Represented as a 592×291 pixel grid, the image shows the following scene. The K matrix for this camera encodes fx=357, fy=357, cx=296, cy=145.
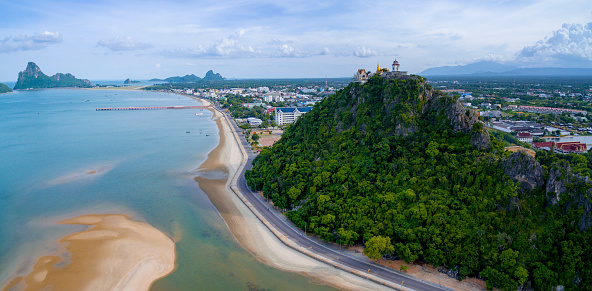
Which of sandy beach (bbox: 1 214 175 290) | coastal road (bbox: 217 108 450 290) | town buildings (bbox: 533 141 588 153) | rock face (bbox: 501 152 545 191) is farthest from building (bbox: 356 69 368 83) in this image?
town buildings (bbox: 533 141 588 153)

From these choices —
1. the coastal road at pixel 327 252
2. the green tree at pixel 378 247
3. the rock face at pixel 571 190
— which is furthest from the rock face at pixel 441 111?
the coastal road at pixel 327 252

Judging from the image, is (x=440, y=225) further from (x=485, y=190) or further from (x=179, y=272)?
(x=179, y=272)

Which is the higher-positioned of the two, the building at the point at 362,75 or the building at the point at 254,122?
the building at the point at 362,75

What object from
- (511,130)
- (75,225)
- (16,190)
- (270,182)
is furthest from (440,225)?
(511,130)

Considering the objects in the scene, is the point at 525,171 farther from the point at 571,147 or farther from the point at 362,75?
the point at 571,147

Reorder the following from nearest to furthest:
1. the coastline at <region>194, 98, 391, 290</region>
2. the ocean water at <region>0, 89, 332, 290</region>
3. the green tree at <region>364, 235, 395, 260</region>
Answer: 1. the coastline at <region>194, 98, 391, 290</region>
2. the green tree at <region>364, 235, 395, 260</region>
3. the ocean water at <region>0, 89, 332, 290</region>

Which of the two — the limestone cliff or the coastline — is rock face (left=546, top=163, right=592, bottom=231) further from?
the coastline

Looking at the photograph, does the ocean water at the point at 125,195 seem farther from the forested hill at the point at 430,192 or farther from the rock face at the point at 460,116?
the rock face at the point at 460,116
